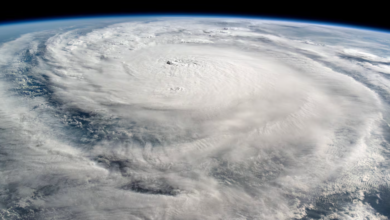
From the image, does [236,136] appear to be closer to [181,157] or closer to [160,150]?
[181,157]

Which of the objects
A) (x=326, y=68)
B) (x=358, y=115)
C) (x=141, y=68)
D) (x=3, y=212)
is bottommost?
(x=3, y=212)

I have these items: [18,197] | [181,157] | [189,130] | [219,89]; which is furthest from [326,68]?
[18,197]

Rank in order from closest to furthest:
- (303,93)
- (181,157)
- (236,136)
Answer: (181,157), (236,136), (303,93)

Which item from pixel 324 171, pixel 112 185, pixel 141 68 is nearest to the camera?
pixel 112 185

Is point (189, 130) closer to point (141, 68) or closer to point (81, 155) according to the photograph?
point (81, 155)

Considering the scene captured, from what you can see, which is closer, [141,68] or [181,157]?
[181,157]

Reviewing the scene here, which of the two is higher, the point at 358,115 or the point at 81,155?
the point at 358,115
